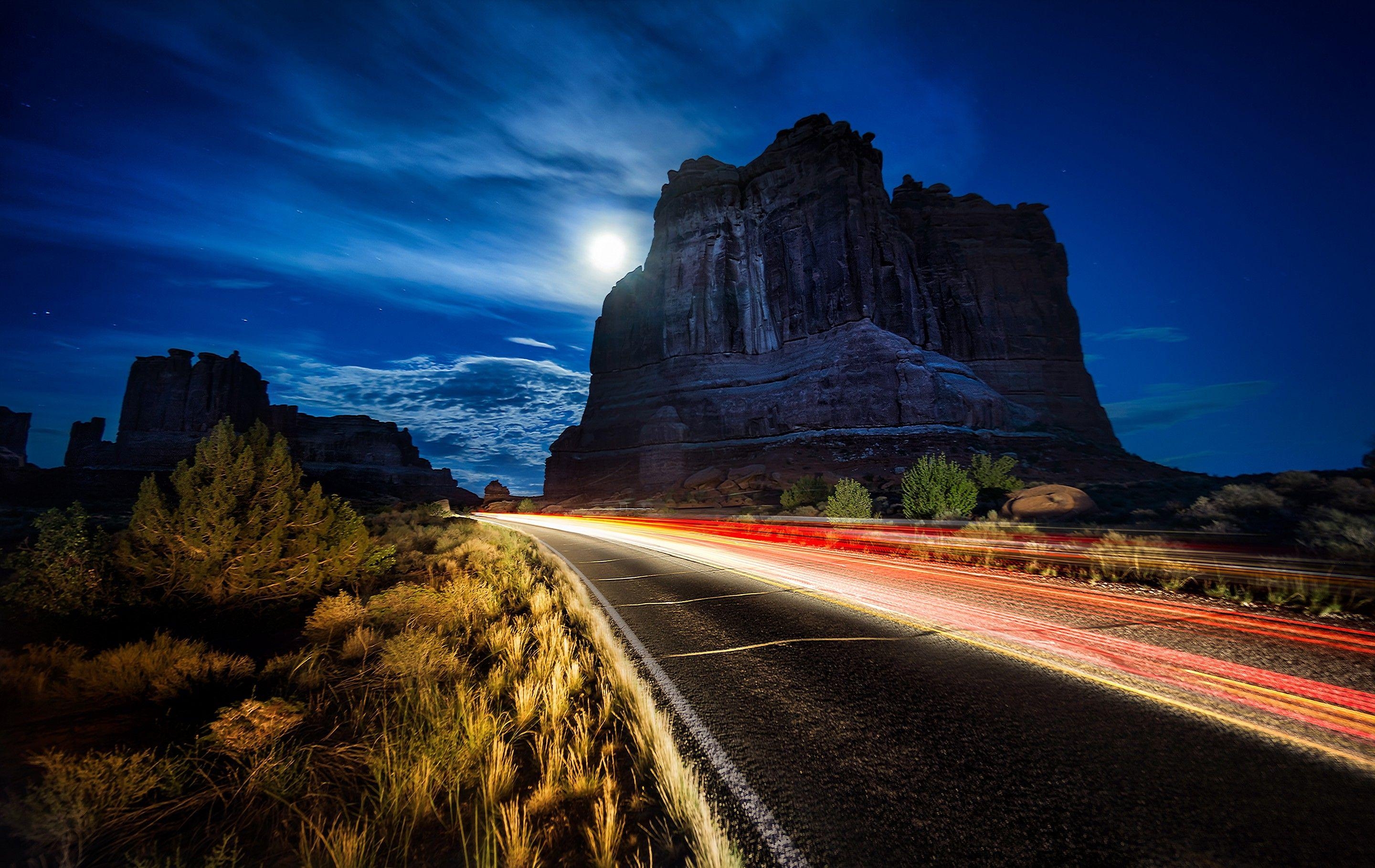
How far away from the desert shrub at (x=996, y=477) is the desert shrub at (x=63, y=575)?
91.6 ft

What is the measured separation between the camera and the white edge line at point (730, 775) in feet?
6.92

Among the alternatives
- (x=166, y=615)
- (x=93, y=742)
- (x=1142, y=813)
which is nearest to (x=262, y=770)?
(x=93, y=742)

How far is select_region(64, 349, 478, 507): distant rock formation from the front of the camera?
85.1 metres

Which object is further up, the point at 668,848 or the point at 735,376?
the point at 735,376

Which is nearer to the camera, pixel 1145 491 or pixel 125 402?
pixel 1145 491

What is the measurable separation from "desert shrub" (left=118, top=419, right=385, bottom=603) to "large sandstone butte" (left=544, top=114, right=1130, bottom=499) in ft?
124

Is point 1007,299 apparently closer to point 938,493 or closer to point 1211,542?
point 938,493

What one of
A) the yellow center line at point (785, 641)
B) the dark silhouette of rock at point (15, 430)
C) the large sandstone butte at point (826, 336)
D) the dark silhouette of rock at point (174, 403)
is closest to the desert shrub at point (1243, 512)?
the yellow center line at point (785, 641)

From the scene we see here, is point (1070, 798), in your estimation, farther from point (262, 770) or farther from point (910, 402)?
point (910, 402)

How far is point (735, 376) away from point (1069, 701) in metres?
60.3

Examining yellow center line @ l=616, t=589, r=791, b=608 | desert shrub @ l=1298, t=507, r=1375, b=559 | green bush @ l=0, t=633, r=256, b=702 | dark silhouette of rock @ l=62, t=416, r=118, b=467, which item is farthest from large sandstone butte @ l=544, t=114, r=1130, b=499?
dark silhouette of rock @ l=62, t=416, r=118, b=467

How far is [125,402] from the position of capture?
88.1 m

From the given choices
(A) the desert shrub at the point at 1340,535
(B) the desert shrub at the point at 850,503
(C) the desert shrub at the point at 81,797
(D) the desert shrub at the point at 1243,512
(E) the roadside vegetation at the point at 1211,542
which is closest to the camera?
(C) the desert shrub at the point at 81,797

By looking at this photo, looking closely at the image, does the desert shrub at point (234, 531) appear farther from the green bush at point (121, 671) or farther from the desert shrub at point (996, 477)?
the desert shrub at point (996, 477)
